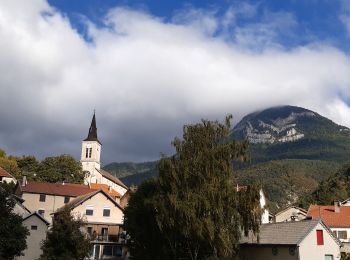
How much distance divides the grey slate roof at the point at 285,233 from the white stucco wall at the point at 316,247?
1.78 feet

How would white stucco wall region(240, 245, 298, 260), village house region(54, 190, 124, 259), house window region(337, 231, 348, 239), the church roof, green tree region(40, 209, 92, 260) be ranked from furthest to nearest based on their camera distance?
the church roof
village house region(54, 190, 124, 259)
house window region(337, 231, 348, 239)
white stucco wall region(240, 245, 298, 260)
green tree region(40, 209, 92, 260)

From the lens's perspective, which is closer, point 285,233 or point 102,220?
point 285,233

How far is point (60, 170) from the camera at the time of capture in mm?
102625

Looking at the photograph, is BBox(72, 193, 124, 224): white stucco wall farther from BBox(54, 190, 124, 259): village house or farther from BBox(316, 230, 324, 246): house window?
BBox(316, 230, 324, 246): house window

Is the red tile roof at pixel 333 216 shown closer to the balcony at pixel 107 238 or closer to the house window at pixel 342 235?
the house window at pixel 342 235

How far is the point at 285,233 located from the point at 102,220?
3025cm

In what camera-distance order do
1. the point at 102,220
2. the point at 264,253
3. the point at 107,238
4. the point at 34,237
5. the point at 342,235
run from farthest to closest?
1. the point at 102,220
2. the point at 107,238
3. the point at 342,235
4. the point at 34,237
5. the point at 264,253

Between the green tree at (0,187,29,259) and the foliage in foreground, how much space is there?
1197cm

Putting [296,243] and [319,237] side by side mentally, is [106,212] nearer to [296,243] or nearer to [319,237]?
[296,243]

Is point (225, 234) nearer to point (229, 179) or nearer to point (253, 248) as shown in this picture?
point (229, 179)

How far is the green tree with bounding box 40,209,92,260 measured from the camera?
40188 millimetres

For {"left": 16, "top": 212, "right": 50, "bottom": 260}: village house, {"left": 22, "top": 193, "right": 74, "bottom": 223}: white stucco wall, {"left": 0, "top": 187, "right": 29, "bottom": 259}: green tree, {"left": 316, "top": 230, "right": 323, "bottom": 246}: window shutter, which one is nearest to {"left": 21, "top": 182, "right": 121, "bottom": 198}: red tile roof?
{"left": 22, "top": 193, "right": 74, "bottom": 223}: white stucco wall

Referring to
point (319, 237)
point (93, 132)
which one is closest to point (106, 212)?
point (319, 237)

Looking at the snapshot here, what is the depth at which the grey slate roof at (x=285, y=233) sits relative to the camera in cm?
4497
